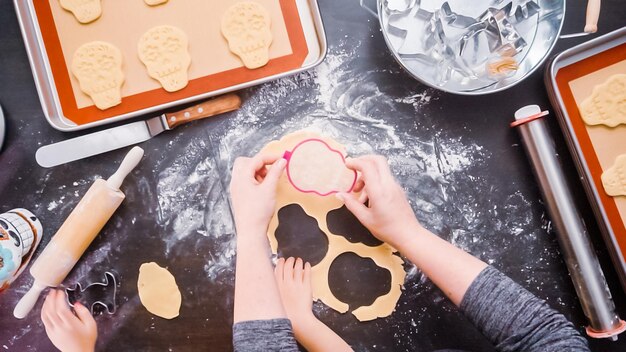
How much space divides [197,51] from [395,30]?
0.35m

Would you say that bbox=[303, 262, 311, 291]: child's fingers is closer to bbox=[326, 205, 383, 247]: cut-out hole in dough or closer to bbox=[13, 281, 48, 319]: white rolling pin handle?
bbox=[326, 205, 383, 247]: cut-out hole in dough

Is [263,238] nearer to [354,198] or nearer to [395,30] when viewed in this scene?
[354,198]

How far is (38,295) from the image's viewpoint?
0.89 metres

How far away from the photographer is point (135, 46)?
90 cm

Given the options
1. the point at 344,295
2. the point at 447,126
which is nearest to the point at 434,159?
the point at 447,126

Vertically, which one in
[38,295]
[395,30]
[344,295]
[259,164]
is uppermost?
[395,30]

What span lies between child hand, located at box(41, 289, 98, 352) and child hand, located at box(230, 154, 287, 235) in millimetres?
332

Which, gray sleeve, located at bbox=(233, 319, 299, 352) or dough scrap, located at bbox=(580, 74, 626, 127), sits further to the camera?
dough scrap, located at bbox=(580, 74, 626, 127)

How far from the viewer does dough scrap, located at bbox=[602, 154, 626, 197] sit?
890 millimetres

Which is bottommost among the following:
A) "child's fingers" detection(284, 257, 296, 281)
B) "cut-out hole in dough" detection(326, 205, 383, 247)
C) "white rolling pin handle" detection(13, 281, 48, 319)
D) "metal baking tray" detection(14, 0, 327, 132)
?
"child's fingers" detection(284, 257, 296, 281)

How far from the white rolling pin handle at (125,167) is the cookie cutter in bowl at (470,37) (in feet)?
1.57

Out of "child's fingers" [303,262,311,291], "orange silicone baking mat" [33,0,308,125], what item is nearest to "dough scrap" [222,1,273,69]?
"orange silicone baking mat" [33,0,308,125]

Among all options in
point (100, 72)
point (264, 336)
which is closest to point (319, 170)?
point (264, 336)

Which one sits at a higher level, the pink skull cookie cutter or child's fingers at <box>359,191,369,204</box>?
the pink skull cookie cutter
